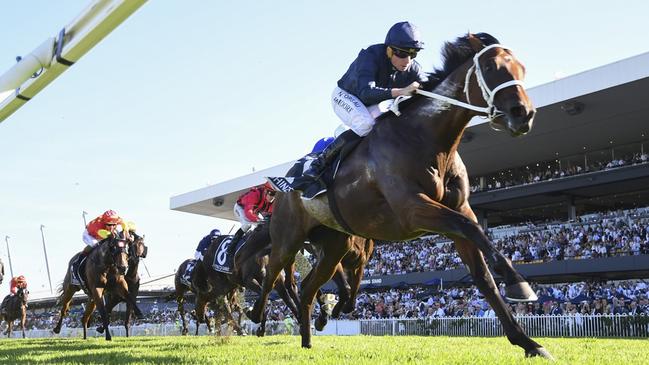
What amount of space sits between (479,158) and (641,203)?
9.35 m

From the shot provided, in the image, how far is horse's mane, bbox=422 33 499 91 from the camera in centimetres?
633

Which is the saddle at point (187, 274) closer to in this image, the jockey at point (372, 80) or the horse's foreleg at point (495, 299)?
the jockey at point (372, 80)

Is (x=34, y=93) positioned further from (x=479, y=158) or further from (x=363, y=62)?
(x=479, y=158)

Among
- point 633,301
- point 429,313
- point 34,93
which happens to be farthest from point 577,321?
point 34,93

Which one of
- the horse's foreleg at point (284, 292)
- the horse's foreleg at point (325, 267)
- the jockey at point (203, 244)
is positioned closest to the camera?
the horse's foreleg at point (325, 267)

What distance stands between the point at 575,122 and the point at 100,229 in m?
24.9

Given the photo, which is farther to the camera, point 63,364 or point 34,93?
point 63,364

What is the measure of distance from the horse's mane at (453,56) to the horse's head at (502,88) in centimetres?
17

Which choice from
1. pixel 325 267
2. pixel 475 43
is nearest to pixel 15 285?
pixel 325 267

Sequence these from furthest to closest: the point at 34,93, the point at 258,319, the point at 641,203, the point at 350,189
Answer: the point at 641,203 < the point at 258,319 < the point at 350,189 < the point at 34,93

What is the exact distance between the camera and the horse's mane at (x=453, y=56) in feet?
20.8

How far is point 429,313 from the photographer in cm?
2930

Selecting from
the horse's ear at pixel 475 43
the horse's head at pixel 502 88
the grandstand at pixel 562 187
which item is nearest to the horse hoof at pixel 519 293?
the horse's head at pixel 502 88

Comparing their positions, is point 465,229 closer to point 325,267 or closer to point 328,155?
point 328,155
